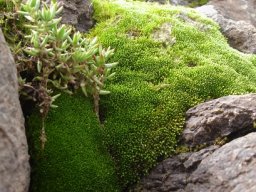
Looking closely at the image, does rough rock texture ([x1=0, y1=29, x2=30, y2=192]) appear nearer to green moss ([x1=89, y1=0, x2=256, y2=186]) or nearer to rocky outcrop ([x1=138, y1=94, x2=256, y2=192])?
green moss ([x1=89, y1=0, x2=256, y2=186])

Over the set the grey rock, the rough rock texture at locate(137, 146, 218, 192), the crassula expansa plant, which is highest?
the crassula expansa plant

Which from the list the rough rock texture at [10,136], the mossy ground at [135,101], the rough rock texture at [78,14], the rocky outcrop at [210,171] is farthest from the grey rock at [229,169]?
the rough rock texture at [78,14]

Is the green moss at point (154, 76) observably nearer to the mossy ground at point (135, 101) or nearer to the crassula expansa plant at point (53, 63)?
the mossy ground at point (135, 101)

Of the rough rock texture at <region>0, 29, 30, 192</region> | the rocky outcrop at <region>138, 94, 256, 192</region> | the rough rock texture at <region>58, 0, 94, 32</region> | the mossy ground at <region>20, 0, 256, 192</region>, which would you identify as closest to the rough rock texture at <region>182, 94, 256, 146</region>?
the rocky outcrop at <region>138, 94, 256, 192</region>

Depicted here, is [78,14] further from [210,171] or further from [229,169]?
[229,169]

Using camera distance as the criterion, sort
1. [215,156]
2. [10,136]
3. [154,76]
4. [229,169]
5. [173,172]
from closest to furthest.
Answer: [10,136], [229,169], [215,156], [173,172], [154,76]

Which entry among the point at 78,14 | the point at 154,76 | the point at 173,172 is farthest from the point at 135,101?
the point at 78,14
